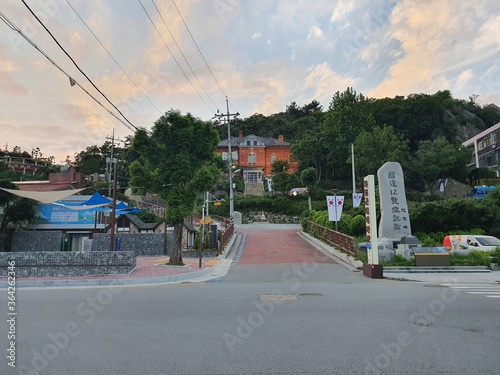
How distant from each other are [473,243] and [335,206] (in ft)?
25.8

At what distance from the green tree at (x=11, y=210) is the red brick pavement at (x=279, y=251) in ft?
43.0

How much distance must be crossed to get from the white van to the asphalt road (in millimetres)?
11013

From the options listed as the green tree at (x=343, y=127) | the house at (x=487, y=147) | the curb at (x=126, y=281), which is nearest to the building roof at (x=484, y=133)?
the house at (x=487, y=147)

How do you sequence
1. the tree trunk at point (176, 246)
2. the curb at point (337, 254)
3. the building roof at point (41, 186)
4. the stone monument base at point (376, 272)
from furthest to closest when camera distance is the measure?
the building roof at point (41, 186) → the curb at point (337, 254) → the tree trunk at point (176, 246) → the stone monument base at point (376, 272)

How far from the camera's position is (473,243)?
19344 millimetres

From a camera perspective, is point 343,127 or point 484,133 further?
point 484,133

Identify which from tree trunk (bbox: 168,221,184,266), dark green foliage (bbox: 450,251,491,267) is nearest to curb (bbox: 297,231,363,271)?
dark green foliage (bbox: 450,251,491,267)

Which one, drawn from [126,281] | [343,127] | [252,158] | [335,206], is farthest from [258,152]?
[126,281]

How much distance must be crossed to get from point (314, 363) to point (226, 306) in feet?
11.3

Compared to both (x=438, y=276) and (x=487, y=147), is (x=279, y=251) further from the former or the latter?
(x=487, y=147)

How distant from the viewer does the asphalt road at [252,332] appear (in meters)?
4.28

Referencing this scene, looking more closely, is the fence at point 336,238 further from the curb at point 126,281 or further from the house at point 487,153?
the house at point 487,153

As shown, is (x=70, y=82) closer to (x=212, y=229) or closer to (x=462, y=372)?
(x=462, y=372)

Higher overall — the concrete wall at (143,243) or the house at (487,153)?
the house at (487,153)
